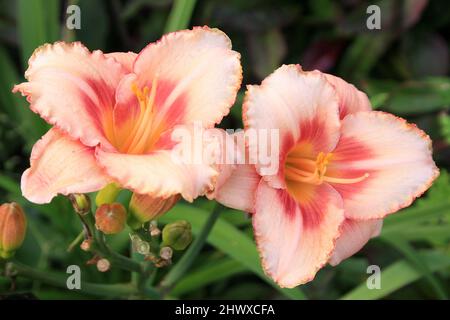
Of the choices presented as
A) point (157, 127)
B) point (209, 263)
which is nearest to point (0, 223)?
point (157, 127)

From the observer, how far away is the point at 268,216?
83 centimetres

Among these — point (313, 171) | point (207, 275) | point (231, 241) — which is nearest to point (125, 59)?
point (313, 171)

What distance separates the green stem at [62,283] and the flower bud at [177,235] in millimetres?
166

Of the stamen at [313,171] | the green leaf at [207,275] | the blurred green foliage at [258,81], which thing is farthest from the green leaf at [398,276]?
the stamen at [313,171]

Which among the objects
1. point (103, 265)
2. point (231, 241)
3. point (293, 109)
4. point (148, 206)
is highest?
point (293, 109)

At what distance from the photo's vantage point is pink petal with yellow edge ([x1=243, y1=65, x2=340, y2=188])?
0.83m

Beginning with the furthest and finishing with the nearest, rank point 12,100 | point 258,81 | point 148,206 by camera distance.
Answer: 1. point 258,81
2. point 12,100
3. point 148,206

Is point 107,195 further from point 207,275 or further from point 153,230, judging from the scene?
point 207,275

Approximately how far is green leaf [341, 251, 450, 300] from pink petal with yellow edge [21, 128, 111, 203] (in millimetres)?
595

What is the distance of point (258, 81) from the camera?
1.81 meters

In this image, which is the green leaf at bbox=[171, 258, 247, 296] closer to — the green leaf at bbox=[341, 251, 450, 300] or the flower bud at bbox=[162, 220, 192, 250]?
the green leaf at bbox=[341, 251, 450, 300]

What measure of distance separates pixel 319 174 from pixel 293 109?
0.32 ft

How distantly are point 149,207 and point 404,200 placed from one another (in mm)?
347

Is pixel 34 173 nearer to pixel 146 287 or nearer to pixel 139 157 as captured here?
pixel 139 157
